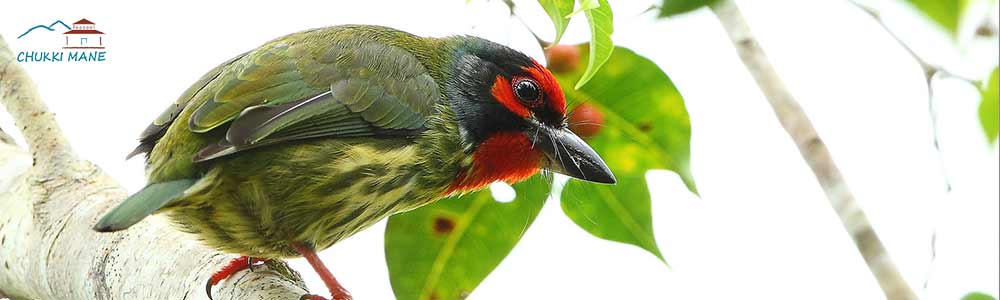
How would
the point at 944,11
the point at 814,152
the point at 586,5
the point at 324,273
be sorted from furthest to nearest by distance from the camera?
the point at 324,273 < the point at 814,152 < the point at 586,5 < the point at 944,11

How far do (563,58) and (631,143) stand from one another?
0.28 meters

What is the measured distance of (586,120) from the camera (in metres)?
2.89

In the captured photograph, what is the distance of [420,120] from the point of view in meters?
2.75

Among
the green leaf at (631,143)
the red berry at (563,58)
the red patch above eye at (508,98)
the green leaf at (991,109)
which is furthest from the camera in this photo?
the red patch above eye at (508,98)

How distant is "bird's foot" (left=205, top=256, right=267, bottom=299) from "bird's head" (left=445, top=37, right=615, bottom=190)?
1.74 feet

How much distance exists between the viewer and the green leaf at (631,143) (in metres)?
2.65

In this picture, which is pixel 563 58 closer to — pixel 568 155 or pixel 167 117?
pixel 568 155

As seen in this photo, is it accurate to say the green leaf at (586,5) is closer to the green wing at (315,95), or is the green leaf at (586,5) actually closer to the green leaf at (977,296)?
the green wing at (315,95)

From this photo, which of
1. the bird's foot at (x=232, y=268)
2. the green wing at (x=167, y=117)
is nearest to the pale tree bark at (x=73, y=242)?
the bird's foot at (x=232, y=268)

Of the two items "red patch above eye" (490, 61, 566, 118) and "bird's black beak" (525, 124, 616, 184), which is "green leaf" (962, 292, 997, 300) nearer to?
"bird's black beak" (525, 124, 616, 184)

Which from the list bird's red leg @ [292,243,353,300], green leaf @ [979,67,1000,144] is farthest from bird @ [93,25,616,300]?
green leaf @ [979,67,1000,144]

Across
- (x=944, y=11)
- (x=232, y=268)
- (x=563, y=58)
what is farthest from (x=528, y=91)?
(x=944, y=11)

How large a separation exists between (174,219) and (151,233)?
75mm

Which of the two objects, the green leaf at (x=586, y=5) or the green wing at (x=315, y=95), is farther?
the green wing at (x=315, y=95)
